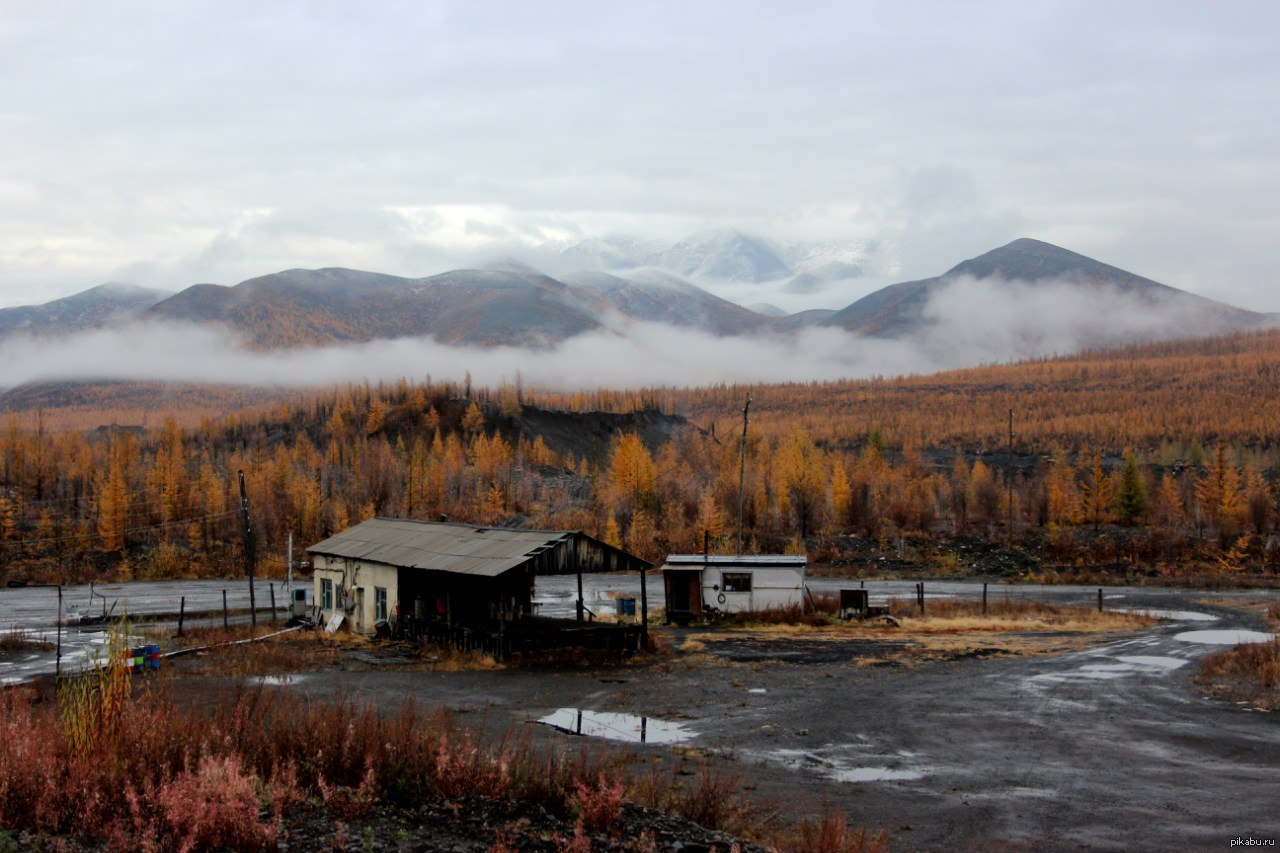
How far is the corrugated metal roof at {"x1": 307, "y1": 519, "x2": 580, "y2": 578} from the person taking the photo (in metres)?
26.5

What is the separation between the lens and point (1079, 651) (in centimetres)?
2998

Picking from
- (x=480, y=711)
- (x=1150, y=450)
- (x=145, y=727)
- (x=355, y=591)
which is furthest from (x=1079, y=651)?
(x=1150, y=450)

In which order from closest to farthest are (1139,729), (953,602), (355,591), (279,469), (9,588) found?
1. (1139,729)
2. (355,591)
3. (953,602)
4. (9,588)
5. (279,469)

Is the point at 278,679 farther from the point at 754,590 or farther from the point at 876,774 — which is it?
the point at 754,590

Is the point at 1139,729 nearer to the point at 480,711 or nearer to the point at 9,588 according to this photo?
the point at 480,711

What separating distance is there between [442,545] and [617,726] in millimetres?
13932

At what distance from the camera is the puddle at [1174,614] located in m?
40.6

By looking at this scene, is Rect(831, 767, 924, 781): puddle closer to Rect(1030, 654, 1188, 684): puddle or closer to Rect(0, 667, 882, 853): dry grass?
Rect(0, 667, 882, 853): dry grass

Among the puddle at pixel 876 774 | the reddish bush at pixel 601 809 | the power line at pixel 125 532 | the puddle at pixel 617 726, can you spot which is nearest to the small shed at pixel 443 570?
the puddle at pixel 617 726

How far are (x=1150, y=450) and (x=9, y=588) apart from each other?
148 m

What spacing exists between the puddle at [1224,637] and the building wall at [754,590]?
43.6 feet

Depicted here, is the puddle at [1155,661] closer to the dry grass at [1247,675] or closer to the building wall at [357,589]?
the dry grass at [1247,675]

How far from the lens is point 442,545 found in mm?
30688

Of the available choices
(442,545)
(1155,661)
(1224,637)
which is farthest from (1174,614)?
(442,545)
